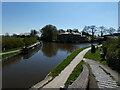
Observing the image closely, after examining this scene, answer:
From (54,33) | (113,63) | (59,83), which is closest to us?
(59,83)

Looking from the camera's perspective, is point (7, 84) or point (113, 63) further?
point (113, 63)

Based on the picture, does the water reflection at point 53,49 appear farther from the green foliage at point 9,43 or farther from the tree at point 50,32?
the tree at point 50,32

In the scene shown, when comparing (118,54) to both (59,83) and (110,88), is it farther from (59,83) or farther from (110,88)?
(59,83)

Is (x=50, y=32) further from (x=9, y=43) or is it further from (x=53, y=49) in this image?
(x=9, y=43)

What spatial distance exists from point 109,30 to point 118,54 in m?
75.1

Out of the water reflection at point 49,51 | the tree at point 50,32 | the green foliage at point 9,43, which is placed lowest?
the water reflection at point 49,51

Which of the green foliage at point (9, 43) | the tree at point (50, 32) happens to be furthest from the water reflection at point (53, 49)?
the tree at point (50, 32)

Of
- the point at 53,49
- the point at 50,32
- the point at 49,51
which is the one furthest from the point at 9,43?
the point at 50,32

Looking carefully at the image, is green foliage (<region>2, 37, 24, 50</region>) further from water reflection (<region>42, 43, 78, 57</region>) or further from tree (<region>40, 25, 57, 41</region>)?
tree (<region>40, 25, 57, 41</region>)

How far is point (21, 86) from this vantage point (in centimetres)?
1048

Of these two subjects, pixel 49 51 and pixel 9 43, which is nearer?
pixel 9 43

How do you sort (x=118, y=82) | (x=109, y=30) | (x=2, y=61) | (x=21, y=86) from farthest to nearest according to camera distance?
(x=109, y=30), (x=2, y=61), (x=21, y=86), (x=118, y=82)

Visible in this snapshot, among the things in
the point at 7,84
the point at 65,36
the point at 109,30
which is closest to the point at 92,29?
the point at 109,30

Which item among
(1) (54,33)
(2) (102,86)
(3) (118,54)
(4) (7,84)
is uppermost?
(1) (54,33)
